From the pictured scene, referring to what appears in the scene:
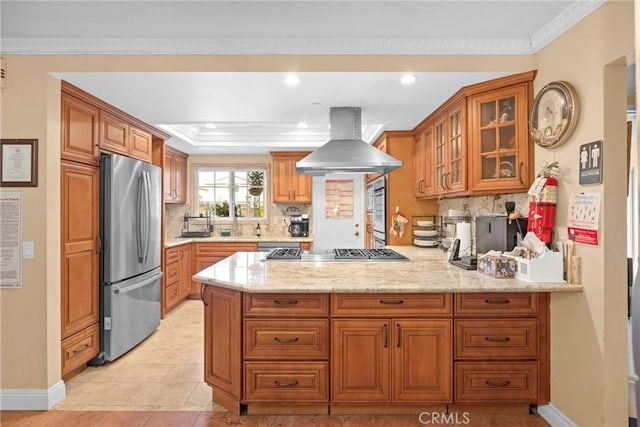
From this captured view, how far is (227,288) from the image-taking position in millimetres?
2227

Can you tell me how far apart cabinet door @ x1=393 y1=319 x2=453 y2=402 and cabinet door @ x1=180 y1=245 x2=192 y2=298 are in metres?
3.59

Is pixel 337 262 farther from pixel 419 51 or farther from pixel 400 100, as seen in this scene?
pixel 419 51

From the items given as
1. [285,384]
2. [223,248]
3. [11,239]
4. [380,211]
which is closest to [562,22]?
[380,211]

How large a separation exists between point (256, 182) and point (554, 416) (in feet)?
15.9

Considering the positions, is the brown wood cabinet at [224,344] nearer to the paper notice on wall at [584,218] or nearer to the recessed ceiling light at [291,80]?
the recessed ceiling light at [291,80]

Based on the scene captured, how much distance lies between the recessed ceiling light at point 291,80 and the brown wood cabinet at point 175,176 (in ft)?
9.27

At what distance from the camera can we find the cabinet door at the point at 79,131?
259cm

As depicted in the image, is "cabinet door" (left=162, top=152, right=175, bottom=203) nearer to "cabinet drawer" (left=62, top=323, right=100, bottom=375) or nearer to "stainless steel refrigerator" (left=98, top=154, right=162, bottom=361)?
"stainless steel refrigerator" (left=98, top=154, right=162, bottom=361)

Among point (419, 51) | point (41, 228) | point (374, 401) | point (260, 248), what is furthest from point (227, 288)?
point (260, 248)

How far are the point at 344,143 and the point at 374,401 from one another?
202cm

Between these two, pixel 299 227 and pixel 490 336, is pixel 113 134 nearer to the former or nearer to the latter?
pixel 299 227

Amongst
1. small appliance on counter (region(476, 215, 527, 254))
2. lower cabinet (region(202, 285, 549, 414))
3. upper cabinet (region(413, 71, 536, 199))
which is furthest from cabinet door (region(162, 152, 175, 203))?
small appliance on counter (region(476, 215, 527, 254))

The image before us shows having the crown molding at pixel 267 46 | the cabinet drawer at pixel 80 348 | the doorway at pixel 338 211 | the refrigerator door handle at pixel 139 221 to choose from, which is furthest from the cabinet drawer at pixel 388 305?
the doorway at pixel 338 211

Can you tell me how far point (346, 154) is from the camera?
294cm
